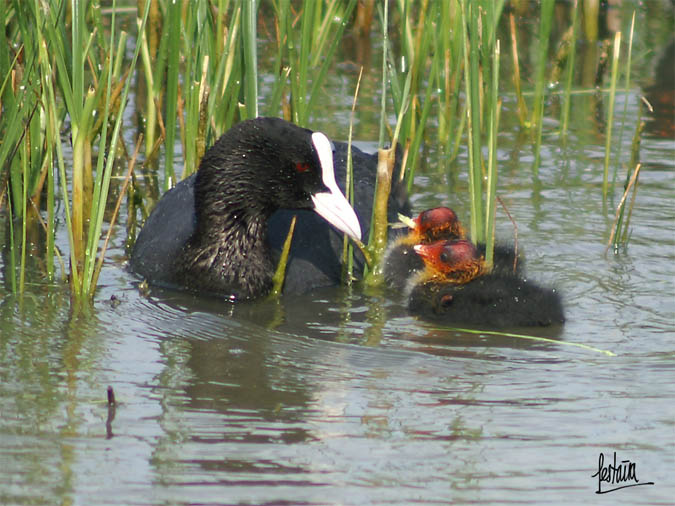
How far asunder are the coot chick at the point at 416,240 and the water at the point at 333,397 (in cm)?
11

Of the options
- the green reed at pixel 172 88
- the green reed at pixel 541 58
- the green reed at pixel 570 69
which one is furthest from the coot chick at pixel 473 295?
the green reed at pixel 570 69

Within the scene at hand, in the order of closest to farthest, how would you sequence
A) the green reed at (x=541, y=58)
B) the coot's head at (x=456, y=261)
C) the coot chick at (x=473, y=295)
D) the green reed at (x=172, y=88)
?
the green reed at (x=172, y=88), the coot chick at (x=473, y=295), the coot's head at (x=456, y=261), the green reed at (x=541, y=58)

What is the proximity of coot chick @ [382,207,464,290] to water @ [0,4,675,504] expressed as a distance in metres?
0.11

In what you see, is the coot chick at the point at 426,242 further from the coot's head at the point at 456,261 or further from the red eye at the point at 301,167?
the red eye at the point at 301,167

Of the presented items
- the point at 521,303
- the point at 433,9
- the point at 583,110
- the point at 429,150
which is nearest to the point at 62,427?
the point at 521,303

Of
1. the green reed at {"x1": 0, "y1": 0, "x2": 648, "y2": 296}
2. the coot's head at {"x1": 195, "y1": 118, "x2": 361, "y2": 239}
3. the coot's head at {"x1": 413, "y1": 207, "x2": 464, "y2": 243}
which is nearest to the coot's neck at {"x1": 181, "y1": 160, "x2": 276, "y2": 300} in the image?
the coot's head at {"x1": 195, "y1": 118, "x2": 361, "y2": 239}

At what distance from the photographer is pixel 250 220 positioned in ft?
14.9

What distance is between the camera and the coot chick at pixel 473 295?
407 cm

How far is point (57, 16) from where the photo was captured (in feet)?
12.3

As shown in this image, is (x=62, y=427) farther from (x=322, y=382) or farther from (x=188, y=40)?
(x=188, y=40)

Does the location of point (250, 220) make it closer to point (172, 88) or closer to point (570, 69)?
point (172, 88)

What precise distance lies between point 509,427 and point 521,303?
1.06m
